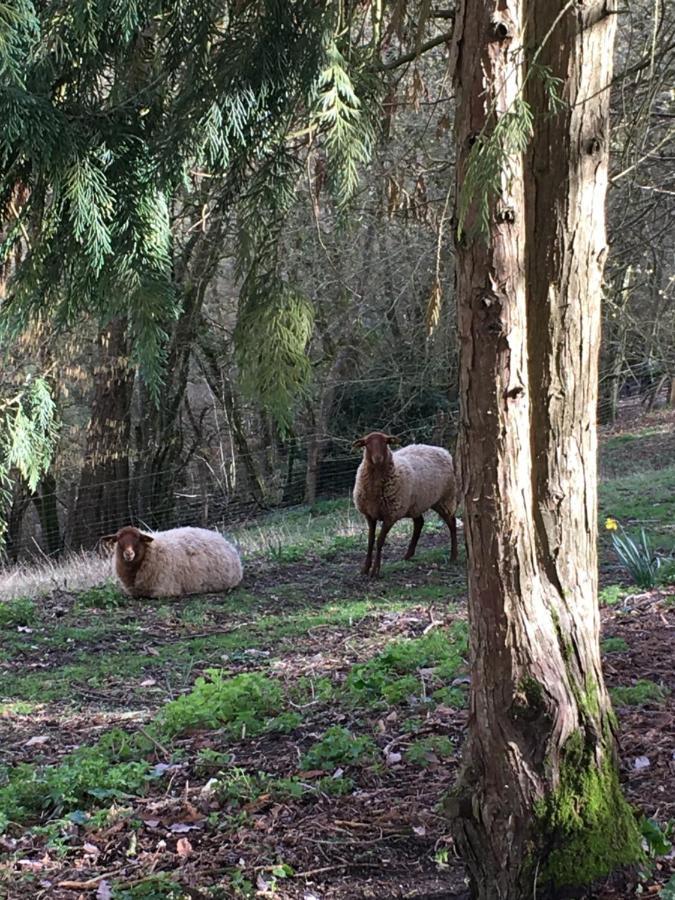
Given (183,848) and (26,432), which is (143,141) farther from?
(183,848)

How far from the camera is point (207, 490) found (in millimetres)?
20875

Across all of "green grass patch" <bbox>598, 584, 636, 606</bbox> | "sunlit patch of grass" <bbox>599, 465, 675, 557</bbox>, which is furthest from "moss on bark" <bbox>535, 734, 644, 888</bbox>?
"sunlit patch of grass" <bbox>599, 465, 675, 557</bbox>

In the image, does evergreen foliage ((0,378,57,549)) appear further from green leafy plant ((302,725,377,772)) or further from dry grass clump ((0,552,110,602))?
dry grass clump ((0,552,110,602))

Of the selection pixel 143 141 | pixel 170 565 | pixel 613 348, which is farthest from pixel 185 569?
pixel 613 348

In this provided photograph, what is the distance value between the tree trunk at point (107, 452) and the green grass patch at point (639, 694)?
11.9 metres

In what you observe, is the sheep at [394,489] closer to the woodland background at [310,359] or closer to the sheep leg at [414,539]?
the sheep leg at [414,539]

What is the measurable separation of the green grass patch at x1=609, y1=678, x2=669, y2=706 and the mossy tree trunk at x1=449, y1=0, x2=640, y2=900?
5.10 ft

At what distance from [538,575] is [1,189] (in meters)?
2.96

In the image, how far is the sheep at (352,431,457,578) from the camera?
10164 mm

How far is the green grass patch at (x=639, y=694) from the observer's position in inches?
179

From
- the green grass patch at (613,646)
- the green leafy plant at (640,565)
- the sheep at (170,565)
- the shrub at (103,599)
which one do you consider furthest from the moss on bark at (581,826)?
the sheep at (170,565)

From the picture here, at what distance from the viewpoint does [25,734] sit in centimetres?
545

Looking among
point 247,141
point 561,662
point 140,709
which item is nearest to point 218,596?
point 140,709

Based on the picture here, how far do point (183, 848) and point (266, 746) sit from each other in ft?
3.49
